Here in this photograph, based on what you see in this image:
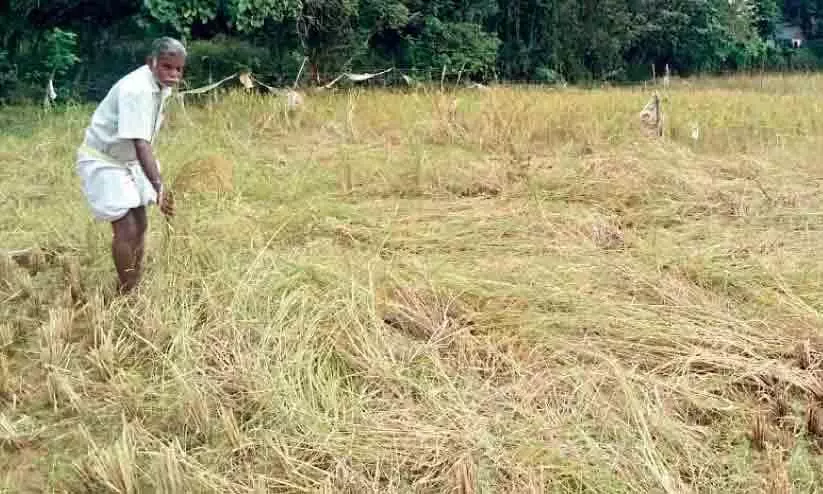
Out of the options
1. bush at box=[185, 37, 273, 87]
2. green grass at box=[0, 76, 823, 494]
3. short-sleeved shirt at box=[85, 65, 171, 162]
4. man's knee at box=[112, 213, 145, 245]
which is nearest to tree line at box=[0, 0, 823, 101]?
bush at box=[185, 37, 273, 87]

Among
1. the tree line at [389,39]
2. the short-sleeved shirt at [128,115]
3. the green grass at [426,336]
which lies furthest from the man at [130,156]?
the tree line at [389,39]

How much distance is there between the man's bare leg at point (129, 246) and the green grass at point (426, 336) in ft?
0.37

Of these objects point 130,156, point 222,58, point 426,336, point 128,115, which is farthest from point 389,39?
point 426,336

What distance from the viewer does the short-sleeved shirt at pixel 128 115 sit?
295 centimetres

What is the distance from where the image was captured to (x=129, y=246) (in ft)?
10.4

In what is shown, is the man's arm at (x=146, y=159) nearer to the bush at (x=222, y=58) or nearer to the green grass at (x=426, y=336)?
the green grass at (x=426, y=336)

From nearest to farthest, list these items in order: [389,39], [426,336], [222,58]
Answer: [426,336] < [222,58] < [389,39]

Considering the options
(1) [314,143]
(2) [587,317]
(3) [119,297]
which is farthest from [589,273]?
(1) [314,143]

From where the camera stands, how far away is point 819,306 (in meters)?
3.18

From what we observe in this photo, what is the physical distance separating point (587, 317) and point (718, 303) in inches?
24.8

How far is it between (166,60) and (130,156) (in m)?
0.43

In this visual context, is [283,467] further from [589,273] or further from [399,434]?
[589,273]

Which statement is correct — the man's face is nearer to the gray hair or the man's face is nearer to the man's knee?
the gray hair

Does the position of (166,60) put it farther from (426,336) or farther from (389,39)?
(389,39)
